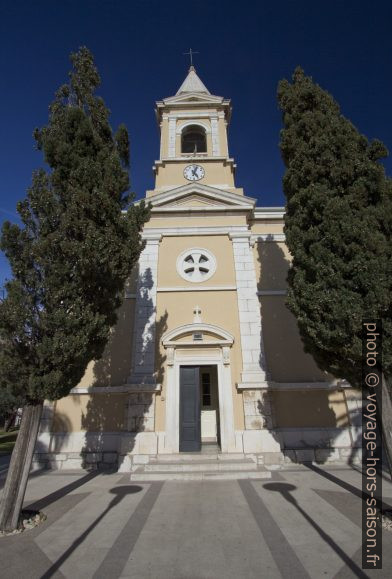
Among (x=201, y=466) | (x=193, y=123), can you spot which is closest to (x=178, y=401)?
(x=201, y=466)

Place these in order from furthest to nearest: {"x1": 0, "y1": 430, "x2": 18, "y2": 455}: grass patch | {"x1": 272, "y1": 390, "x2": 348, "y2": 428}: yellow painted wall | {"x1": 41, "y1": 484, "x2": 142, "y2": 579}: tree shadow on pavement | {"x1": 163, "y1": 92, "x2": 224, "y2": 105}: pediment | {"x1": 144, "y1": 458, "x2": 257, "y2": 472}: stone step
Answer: {"x1": 0, "y1": 430, "x2": 18, "y2": 455}: grass patch → {"x1": 163, "y1": 92, "x2": 224, "y2": 105}: pediment → {"x1": 272, "y1": 390, "x2": 348, "y2": 428}: yellow painted wall → {"x1": 144, "y1": 458, "x2": 257, "y2": 472}: stone step → {"x1": 41, "y1": 484, "x2": 142, "y2": 579}: tree shadow on pavement

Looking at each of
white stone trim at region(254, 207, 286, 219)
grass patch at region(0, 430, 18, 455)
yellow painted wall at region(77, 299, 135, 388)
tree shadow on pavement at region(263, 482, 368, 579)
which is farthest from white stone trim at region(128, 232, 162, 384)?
grass patch at region(0, 430, 18, 455)

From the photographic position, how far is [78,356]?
665cm

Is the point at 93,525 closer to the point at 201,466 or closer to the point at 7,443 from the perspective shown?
the point at 201,466

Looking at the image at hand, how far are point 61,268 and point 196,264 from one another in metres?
7.32

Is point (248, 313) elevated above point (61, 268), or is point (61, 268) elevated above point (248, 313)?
point (248, 313)

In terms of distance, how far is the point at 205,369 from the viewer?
48.5ft

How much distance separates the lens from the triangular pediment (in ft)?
46.7

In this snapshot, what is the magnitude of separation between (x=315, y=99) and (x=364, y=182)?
3.14 metres

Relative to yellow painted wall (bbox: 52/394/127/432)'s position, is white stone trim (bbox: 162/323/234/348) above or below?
above

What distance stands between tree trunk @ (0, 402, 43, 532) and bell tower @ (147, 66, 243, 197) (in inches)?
461

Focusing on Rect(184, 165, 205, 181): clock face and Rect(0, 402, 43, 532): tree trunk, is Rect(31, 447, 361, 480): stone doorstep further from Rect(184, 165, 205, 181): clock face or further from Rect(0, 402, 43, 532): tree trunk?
Rect(184, 165, 205, 181): clock face

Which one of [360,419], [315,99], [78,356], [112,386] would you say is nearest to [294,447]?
[360,419]

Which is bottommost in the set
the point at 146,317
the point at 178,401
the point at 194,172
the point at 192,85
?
the point at 178,401
